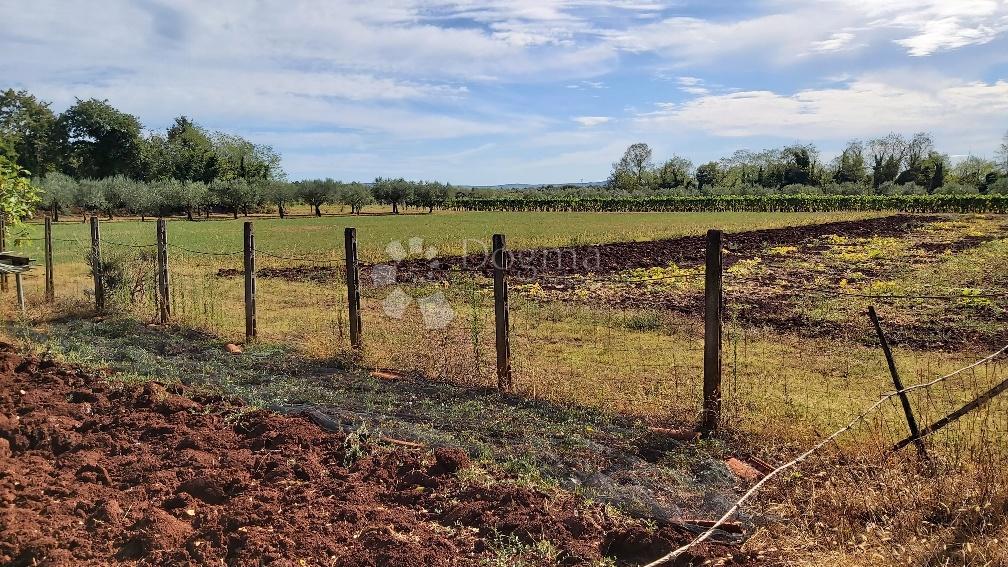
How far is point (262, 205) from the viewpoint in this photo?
85.4 m

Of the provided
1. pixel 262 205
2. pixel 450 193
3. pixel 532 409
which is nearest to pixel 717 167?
pixel 450 193

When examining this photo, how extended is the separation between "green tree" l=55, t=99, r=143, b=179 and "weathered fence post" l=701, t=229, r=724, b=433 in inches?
3986

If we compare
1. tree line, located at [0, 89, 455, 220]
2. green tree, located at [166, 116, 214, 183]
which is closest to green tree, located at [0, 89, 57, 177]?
tree line, located at [0, 89, 455, 220]

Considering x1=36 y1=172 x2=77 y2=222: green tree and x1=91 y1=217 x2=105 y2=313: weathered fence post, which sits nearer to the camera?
x1=91 y1=217 x2=105 y2=313: weathered fence post

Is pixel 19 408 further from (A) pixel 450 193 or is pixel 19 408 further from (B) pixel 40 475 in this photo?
(A) pixel 450 193

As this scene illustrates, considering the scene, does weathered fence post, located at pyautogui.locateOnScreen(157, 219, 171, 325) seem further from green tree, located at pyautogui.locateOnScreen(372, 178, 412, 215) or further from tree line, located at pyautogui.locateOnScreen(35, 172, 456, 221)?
green tree, located at pyautogui.locateOnScreen(372, 178, 412, 215)

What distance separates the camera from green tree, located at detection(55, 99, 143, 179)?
88062 millimetres

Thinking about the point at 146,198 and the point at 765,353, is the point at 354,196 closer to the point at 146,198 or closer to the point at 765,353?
the point at 146,198

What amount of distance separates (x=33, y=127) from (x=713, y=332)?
10386 cm

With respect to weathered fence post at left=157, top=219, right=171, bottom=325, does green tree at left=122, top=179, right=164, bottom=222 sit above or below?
Answer: above

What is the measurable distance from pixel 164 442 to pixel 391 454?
1.80m

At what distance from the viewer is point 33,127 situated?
84000 mm

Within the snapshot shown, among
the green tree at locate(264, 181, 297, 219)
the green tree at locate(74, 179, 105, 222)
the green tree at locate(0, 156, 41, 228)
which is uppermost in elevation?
the green tree at locate(264, 181, 297, 219)

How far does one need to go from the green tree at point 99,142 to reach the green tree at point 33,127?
62.0 inches
